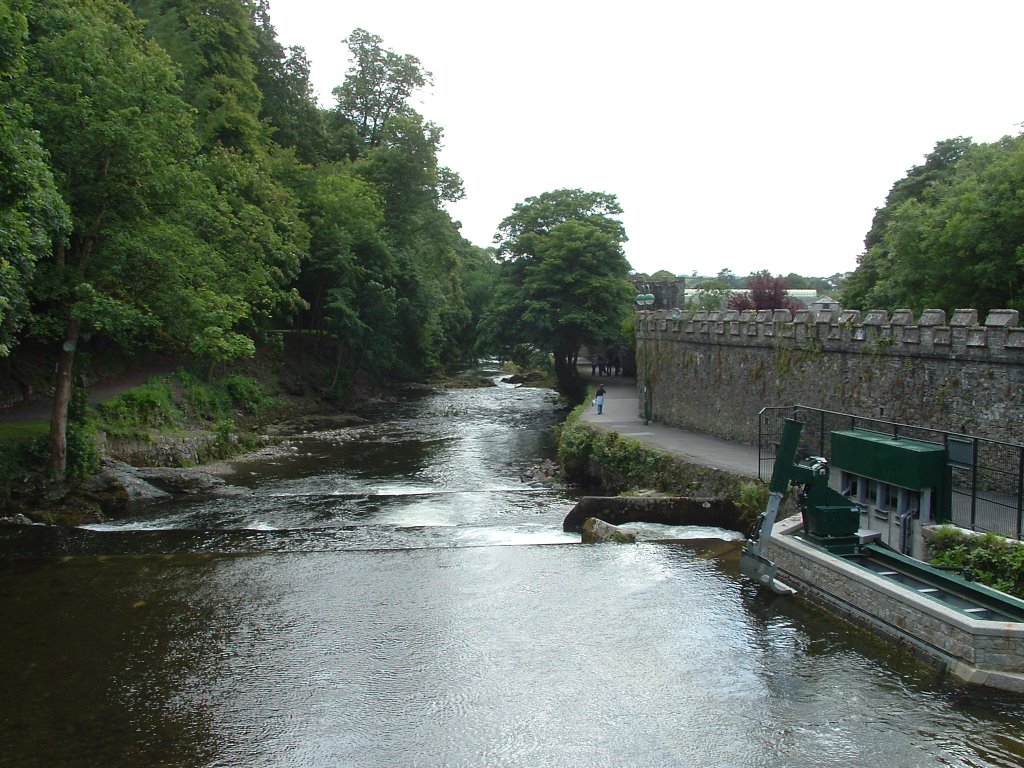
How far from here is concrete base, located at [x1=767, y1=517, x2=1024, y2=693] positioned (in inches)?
350

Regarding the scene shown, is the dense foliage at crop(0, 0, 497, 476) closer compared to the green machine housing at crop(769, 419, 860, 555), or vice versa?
the green machine housing at crop(769, 419, 860, 555)

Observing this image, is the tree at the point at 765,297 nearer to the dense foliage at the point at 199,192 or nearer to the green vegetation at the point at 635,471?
the dense foliage at the point at 199,192

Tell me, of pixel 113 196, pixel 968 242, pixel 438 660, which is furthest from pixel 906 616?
pixel 113 196

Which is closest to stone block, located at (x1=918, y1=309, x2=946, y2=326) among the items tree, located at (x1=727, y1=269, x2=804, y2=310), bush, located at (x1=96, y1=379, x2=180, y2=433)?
bush, located at (x1=96, y1=379, x2=180, y2=433)

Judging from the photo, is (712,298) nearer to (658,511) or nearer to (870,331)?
(870,331)

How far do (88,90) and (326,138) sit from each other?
92.9ft

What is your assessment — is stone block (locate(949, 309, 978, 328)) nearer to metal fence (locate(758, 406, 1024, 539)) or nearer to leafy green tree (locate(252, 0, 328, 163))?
metal fence (locate(758, 406, 1024, 539))

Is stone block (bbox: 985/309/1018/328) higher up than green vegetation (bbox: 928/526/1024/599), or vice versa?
stone block (bbox: 985/309/1018/328)

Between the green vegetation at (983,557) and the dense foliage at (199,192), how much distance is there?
45.9ft

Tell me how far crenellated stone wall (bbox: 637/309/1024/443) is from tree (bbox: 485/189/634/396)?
12336 mm

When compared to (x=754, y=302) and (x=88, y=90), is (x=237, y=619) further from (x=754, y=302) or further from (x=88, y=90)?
(x=754, y=302)

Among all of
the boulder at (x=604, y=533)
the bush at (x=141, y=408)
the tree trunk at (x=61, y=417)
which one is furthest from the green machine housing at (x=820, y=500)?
the bush at (x=141, y=408)

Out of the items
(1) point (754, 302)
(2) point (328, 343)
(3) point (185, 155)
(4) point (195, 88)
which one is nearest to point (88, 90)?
(3) point (185, 155)

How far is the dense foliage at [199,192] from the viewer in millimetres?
16516
